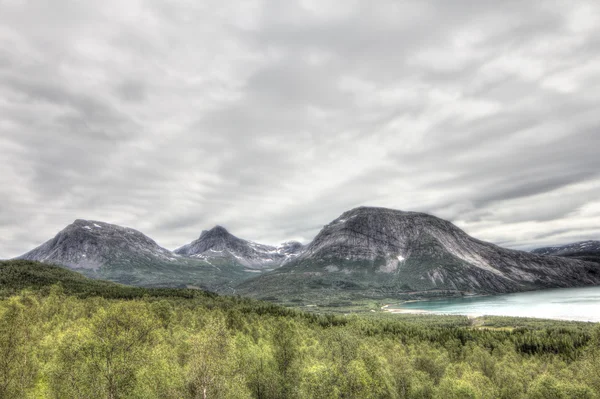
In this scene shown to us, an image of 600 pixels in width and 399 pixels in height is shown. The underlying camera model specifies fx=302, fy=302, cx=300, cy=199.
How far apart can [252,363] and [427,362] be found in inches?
2452

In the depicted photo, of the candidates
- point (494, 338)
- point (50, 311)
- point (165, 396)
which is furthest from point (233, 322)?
point (494, 338)

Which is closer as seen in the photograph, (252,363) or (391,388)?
(391,388)

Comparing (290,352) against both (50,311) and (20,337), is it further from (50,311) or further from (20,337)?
(50,311)

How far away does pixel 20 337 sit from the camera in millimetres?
52719

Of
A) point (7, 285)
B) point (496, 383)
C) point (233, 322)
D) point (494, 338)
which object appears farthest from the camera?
point (7, 285)

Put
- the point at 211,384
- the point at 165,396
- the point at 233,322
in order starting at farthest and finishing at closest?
the point at 233,322
the point at 165,396
the point at 211,384

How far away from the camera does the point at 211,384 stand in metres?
52.6

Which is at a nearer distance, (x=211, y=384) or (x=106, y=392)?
(x=106, y=392)

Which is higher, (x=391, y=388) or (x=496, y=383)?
(x=391, y=388)

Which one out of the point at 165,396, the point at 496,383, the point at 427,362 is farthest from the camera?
the point at 427,362

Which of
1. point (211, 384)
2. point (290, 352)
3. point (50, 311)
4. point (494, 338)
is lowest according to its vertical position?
point (494, 338)

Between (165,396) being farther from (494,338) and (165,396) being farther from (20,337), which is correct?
(494,338)

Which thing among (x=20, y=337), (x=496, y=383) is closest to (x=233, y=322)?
(x=20, y=337)

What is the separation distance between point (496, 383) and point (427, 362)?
2040 cm
